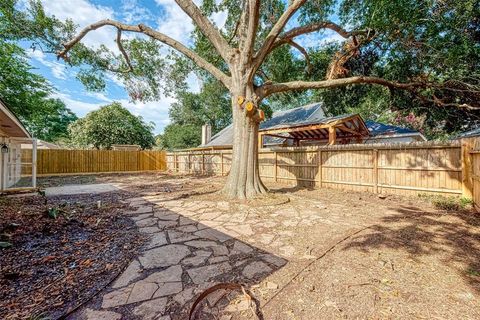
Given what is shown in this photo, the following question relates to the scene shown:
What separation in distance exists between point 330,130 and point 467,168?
4081 millimetres

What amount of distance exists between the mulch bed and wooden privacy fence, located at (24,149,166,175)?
11641mm

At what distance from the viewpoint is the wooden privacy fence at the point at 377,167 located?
4918 mm

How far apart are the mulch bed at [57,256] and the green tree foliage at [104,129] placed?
691 inches

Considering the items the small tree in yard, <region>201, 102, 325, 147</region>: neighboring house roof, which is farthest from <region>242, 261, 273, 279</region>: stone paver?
<region>201, 102, 325, 147</region>: neighboring house roof

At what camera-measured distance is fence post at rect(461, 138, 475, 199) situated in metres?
4.55

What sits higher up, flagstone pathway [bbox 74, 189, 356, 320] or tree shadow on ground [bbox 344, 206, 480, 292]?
tree shadow on ground [bbox 344, 206, 480, 292]

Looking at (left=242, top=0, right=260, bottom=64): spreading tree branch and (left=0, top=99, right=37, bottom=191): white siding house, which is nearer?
Result: (left=242, top=0, right=260, bottom=64): spreading tree branch

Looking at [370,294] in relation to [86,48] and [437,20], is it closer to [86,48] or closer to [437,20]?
[437,20]

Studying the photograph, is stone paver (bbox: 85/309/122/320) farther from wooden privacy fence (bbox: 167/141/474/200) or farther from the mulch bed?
wooden privacy fence (bbox: 167/141/474/200)

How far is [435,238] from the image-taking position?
2979mm

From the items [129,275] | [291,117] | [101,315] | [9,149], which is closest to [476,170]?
[129,275]

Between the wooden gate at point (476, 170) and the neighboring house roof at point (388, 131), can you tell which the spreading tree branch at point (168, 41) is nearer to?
the wooden gate at point (476, 170)

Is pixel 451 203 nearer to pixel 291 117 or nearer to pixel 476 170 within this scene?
pixel 476 170

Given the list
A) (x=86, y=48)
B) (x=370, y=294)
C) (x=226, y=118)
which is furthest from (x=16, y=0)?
(x=226, y=118)
